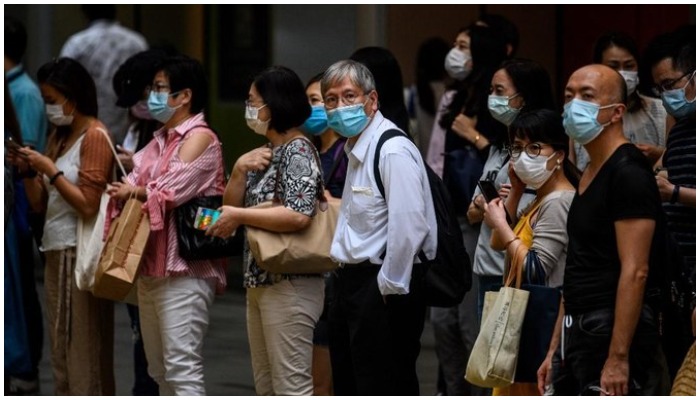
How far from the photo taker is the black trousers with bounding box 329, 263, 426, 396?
6.53m

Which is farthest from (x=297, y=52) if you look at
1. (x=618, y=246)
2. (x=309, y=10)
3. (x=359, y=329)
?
(x=618, y=246)

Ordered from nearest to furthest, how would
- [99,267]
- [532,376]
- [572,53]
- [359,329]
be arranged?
[532,376] < [359,329] < [99,267] < [572,53]

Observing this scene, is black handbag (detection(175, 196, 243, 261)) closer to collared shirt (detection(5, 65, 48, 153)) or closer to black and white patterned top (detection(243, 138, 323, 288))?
black and white patterned top (detection(243, 138, 323, 288))

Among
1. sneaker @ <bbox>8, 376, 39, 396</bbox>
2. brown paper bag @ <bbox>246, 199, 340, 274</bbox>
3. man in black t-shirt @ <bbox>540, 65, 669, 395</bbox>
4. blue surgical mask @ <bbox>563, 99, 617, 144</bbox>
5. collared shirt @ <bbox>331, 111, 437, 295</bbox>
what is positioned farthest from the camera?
sneaker @ <bbox>8, 376, 39, 396</bbox>

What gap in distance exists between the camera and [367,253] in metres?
6.49

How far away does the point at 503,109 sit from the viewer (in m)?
7.29

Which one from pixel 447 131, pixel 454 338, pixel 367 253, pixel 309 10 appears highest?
pixel 309 10

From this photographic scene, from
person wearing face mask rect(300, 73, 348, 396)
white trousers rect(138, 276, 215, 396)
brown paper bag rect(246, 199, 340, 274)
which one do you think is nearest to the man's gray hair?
brown paper bag rect(246, 199, 340, 274)

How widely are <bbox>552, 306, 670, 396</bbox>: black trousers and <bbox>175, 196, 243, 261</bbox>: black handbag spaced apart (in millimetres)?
2103

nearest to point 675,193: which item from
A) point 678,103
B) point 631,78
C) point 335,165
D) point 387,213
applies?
point 678,103

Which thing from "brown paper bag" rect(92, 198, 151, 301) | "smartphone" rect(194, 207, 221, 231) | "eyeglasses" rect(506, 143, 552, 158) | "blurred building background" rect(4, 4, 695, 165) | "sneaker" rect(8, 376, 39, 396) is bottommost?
"sneaker" rect(8, 376, 39, 396)

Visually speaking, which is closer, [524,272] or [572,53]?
[524,272]

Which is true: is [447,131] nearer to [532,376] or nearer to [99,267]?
[99,267]

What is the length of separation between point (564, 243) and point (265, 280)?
1.47m
